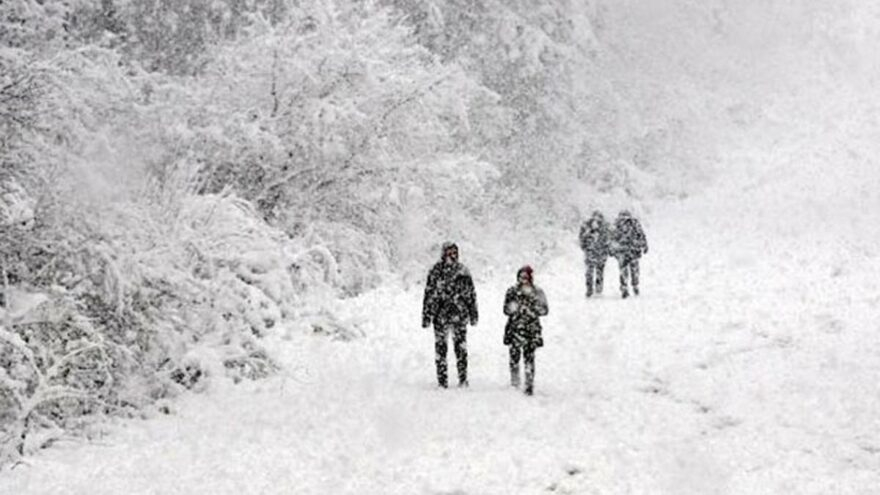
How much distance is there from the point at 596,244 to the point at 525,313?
7.09 meters

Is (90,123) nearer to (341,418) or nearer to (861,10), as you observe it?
(341,418)

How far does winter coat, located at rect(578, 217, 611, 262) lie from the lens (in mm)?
18097

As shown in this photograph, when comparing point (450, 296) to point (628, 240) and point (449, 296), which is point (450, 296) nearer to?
point (449, 296)

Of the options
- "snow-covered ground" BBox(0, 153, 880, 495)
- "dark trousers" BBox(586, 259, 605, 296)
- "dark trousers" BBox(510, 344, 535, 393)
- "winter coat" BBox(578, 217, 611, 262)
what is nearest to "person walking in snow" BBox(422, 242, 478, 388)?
"dark trousers" BBox(510, 344, 535, 393)

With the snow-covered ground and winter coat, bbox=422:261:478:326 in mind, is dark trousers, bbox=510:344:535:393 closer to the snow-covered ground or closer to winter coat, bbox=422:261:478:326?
the snow-covered ground

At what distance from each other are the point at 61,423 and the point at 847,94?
44.5 m

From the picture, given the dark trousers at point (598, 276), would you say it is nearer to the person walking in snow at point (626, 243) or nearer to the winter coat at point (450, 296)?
the person walking in snow at point (626, 243)

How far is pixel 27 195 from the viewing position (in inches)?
373

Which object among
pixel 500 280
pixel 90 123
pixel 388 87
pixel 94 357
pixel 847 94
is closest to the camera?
pixel 94 357

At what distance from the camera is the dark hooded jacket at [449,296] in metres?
11.4

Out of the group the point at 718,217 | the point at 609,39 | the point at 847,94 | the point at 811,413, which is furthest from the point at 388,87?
the point at 847,94

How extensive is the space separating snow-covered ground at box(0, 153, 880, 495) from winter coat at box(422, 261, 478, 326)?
0.84m

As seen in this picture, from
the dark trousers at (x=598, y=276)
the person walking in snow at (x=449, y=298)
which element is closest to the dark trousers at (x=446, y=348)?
the person walking in snow at (x=449, y=298)

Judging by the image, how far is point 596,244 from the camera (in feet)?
59.4
